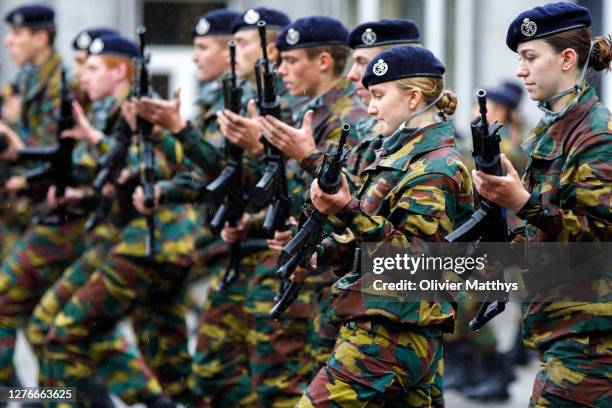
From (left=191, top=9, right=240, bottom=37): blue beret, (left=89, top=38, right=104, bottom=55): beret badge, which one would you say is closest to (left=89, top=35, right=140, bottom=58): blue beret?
(left=89, top=38, right=104, bottom=55): beret badge

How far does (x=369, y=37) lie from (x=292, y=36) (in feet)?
1.52

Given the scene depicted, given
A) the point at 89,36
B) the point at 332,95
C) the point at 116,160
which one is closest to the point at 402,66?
the point at 332,95

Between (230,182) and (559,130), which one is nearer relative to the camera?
(559,130)

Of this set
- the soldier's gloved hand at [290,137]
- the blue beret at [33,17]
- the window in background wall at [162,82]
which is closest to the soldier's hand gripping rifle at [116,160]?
the soldier's gloved hand at [290,137]

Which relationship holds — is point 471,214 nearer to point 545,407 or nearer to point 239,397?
point 545,407

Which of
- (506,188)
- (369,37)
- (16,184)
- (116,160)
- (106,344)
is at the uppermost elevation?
(369,37)

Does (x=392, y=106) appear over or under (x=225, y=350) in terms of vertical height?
over

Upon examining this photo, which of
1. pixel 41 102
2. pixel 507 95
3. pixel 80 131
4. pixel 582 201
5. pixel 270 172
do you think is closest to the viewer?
pixel 582 201

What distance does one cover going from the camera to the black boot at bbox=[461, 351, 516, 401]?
1037 centimetres

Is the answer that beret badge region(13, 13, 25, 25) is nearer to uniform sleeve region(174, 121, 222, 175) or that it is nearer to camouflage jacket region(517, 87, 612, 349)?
uniform sleeve region(174, 121, 222, 175)

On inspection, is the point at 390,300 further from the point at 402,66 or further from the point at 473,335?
the point at 473,335

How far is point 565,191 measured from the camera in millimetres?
5234

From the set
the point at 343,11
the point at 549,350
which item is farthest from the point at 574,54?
the point at 343,11

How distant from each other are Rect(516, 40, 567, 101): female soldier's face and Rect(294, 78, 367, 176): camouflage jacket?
1.45 m
